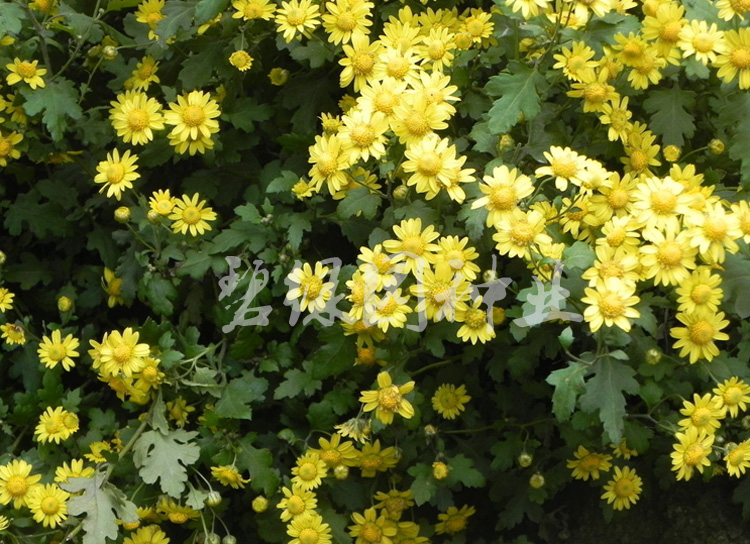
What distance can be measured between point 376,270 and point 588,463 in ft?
2.89

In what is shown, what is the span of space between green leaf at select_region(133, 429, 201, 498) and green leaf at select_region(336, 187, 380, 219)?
729 mm

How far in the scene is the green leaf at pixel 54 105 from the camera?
268cm

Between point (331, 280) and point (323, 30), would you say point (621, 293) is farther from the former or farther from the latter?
point (323, 30)

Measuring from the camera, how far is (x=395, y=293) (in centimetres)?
216

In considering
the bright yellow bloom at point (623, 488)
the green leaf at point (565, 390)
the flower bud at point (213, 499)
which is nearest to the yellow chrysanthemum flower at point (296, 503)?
the flower bud at point (213, 499)

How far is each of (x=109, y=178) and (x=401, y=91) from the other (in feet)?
2.87

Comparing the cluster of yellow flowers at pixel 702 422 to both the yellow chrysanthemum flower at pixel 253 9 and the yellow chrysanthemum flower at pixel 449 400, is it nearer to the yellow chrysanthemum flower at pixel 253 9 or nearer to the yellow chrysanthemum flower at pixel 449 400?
the yellow chrysanthemum flower at pixel 449 400

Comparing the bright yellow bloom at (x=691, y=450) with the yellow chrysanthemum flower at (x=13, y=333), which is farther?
the yellow chrysanthemum flower at (x=13, y=333)

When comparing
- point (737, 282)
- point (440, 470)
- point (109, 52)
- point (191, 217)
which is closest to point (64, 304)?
point (191, 217)

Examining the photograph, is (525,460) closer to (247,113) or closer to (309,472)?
(309,472)

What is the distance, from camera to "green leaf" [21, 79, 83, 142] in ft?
8.79

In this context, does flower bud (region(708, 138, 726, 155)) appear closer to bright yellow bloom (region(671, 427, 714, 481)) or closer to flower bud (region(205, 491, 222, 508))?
bright yellow bloom (region(671, 427, 714, 481))

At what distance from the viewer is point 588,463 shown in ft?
8.55

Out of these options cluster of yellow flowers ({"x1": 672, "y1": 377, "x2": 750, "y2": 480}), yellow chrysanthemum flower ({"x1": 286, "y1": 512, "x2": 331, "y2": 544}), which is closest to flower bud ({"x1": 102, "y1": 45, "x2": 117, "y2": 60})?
yellow chrysanthemum flower ({"x1": 286, "y1": 512, "x2": 331, "y2": 544})
